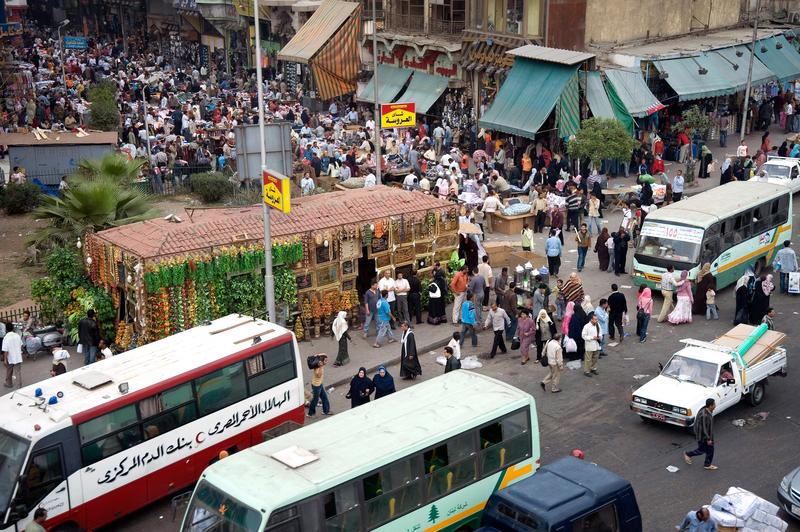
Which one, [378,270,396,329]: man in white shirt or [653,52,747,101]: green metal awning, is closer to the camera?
[378,270,396,329]: man in white shirt

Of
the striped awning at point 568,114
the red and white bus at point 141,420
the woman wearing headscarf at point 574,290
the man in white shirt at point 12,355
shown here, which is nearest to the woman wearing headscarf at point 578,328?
the woman wearing headscarf at point 574,290

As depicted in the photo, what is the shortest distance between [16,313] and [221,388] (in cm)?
924

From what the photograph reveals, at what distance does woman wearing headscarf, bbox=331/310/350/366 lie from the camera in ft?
68.5

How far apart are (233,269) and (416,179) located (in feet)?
43.6

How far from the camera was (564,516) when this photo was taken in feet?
41.2

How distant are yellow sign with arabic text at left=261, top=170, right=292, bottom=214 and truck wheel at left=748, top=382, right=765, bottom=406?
9355 millimetres

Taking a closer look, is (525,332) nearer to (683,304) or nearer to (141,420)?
(683,304)

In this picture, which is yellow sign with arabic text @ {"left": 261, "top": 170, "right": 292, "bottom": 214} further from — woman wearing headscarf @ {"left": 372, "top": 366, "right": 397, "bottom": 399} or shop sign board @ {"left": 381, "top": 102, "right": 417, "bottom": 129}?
shop sign board @ {"left": 381, "top": 102, "right": 417, "bottom": 129}

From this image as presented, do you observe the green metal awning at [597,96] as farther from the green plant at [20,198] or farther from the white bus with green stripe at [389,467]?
the white bus with green stripe at [389,467]

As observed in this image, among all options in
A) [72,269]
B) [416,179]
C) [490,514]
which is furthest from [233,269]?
[416,179]

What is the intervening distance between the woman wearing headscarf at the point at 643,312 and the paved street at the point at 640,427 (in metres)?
0.27

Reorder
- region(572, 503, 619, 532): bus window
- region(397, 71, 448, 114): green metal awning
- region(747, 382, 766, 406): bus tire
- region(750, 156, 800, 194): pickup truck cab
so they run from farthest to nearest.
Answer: region(397, 71, 448, 114): green metal awning → region(750, 156, 800, 194): pickup truck cab → region(747, 382, 766, 406): bus tire → region(572, 503, 619, 532): bus window

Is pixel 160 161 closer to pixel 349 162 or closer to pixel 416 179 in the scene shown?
pixel 349 162

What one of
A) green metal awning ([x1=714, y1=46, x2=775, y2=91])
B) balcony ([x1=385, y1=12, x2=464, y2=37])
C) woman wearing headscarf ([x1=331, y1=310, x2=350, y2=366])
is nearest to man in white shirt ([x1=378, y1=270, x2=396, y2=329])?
woman wearing headscarf ([x1=331, y1=310, x2=350, y2=366])
